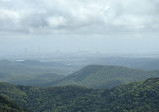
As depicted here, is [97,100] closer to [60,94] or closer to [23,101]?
[60,94]

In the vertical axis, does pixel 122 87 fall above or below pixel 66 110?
above

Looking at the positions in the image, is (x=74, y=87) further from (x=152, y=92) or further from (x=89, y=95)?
(x=152, y=92)

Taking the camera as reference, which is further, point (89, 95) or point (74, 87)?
point (74, 87)

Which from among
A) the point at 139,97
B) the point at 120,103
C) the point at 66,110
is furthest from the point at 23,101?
the point at 139,97

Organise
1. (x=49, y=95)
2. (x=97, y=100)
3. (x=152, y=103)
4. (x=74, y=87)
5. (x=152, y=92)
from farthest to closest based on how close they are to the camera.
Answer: (x=74, y=87) → (x=49, y=95) → (x=97, y=100) → (x=152, y=92) → (x=152, y=103)

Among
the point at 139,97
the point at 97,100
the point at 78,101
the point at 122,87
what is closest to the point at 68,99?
the point at 78,101

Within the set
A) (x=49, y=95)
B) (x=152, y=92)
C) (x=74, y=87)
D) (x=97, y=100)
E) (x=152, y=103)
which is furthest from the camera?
(x=74, y=87)
